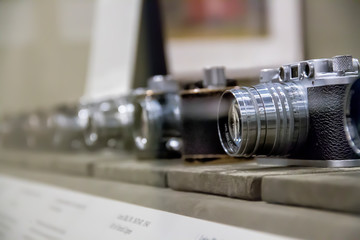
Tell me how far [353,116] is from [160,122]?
0.94 feet

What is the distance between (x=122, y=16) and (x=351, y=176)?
804 millimetres

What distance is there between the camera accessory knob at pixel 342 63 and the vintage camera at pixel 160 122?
0.25 metres

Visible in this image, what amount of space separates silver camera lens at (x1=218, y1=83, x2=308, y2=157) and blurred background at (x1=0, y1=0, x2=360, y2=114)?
777 millimetres

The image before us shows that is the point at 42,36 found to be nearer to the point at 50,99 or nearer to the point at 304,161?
the point at 50,99

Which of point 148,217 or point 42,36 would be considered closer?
point 148,217

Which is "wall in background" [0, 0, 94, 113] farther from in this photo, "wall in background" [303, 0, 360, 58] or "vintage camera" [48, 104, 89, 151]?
"wall in background" [303, 0, 360, 58]

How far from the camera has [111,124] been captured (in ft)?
2.94

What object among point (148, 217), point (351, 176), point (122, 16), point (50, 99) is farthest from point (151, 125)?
point (50, 99)

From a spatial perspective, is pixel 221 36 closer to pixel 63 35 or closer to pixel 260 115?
pixel 63 35

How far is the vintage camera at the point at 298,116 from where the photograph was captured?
48cm

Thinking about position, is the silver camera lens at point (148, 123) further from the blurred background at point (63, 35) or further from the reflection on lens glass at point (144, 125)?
the blurred background at point (63, 35)

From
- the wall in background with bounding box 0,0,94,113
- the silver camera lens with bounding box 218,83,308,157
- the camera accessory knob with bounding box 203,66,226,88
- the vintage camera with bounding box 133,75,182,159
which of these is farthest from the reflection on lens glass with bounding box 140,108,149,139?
the wall in background with bounding box 0,0,94,113

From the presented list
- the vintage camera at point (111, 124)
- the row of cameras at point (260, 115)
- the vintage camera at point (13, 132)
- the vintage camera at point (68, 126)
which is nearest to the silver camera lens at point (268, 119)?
the row of cameras at point (260, 115)

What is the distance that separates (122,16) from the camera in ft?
3.84
